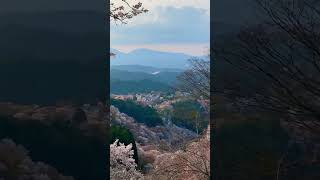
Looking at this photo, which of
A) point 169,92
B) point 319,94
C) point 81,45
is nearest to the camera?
point 319,94

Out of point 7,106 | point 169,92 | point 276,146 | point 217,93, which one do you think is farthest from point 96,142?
point 169,92

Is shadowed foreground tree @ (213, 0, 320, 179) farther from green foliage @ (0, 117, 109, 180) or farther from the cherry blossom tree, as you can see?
the cherry blossom tree

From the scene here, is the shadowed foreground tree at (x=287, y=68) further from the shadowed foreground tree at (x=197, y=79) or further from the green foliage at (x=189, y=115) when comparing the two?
the green foliage at (x=189, y=115)

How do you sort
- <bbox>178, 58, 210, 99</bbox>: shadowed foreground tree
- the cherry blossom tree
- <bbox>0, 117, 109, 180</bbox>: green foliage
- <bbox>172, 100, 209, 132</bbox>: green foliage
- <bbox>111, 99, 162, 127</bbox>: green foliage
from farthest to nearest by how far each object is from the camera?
1. <bbox>111, 99, 162, 127</bbox>: green foliage
2. <bbox>172, 100, 209, 132</bbox>: green foliage
3. the cherry blossom tree
4. <bbox>178, 58, 210, 99</bbox>: shadowed foreground tree
5. <bbox>0, 117, 109, 180</bbox>: green foliage

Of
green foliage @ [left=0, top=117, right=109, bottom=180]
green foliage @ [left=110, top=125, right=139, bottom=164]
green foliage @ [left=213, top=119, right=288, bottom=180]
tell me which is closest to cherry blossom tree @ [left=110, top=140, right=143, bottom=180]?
green foliage @ [left=110, top=125, right=139, bottom=164]

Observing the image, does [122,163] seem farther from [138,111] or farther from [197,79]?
[138,111]

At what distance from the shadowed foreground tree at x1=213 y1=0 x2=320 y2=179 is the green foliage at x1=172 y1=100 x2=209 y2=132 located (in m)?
5.87

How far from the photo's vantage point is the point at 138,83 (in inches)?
632

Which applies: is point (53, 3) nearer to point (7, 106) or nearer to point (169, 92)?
point (7, 106)

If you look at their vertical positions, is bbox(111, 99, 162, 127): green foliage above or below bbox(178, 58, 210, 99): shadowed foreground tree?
below

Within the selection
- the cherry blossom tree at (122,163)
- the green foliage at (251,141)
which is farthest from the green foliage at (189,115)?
the green foliage at (251,141)

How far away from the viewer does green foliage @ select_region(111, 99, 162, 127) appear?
15.8 metres

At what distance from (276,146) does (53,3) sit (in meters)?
2.88

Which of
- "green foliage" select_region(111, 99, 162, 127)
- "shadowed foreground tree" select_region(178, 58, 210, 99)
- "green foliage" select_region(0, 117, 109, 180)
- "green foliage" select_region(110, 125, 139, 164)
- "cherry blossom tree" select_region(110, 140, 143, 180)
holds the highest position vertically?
"shadowed foreground tree" select_region(178, 58, 210, 99)
